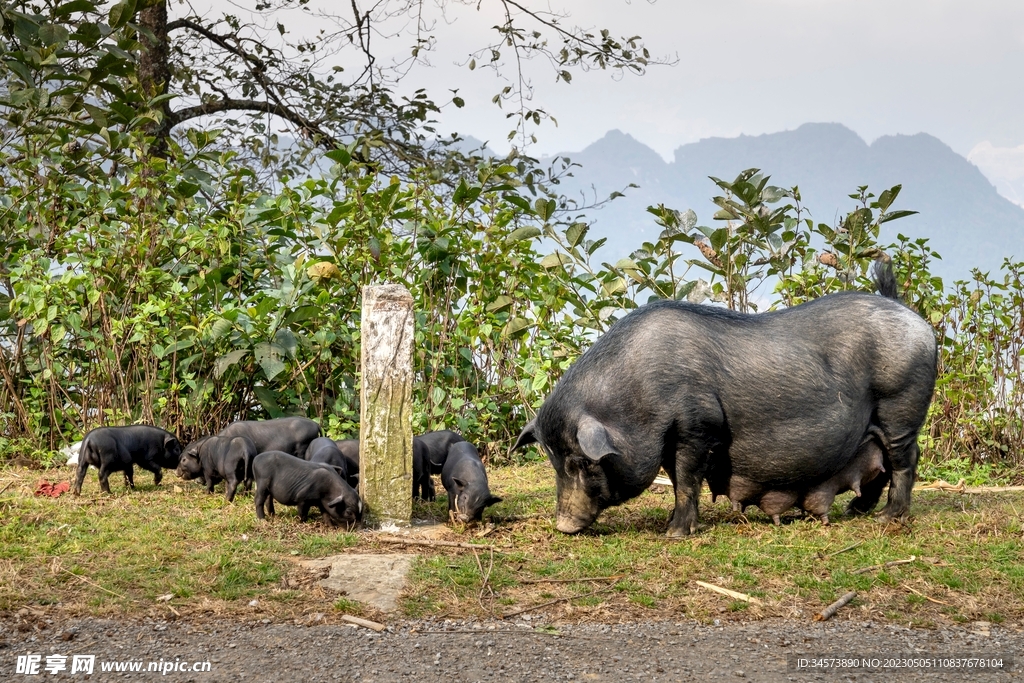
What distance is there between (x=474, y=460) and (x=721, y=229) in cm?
264

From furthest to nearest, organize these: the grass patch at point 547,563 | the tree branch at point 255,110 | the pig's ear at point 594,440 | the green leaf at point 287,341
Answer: the tree branch at point 255,110
the green leaf at point 287,341
the pig's ear at point 594,440
the grass patch at point 547,563

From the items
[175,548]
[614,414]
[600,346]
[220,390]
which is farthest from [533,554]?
[220,390]

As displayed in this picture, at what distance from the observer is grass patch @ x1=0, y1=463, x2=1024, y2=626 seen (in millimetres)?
4535

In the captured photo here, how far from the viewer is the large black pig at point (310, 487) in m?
5.84

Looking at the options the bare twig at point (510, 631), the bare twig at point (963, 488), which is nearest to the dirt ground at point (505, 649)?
the bare twig at point (510, 631)

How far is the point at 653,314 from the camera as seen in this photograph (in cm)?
594

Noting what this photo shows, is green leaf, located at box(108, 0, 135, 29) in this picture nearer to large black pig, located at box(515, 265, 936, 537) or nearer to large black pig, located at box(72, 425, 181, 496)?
large black pig, located at box(515, 265, 936, 537)

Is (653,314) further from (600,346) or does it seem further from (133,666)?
(133,666)

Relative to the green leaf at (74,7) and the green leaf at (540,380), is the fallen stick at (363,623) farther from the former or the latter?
the green leaf at (540,380)

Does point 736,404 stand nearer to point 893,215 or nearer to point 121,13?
point 893,215

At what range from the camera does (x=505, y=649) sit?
402 centimetres

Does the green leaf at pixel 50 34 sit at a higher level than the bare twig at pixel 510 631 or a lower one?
higher

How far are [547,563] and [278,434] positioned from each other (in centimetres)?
272

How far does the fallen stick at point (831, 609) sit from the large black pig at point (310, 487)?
2.65 metres
